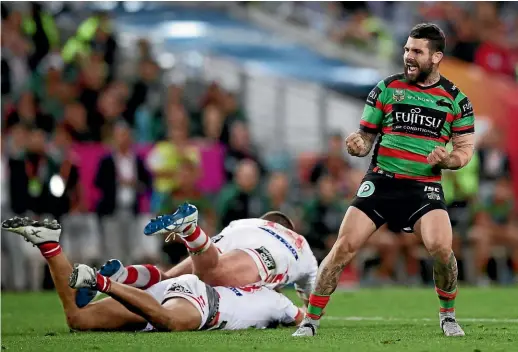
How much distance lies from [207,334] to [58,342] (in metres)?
1.21

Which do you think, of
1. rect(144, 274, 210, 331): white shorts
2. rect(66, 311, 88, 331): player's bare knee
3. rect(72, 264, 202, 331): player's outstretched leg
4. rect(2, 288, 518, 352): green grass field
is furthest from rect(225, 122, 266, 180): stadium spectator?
rect(72, 264, 202, 331): player's outstretched leg

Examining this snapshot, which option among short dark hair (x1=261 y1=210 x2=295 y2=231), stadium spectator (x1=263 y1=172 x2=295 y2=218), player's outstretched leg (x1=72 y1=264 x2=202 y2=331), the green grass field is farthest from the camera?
stadium spectator (x1=263 y1=172 x2=295 y2=218)

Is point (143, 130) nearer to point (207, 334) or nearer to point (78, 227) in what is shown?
point (78, 227)

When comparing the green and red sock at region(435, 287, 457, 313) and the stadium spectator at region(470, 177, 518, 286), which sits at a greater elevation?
the green and red sock at region(435, 287, 457, 313)

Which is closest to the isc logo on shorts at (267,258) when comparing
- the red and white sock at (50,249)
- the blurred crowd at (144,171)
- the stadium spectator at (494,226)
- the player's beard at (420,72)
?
the red and white sock at (50,249)

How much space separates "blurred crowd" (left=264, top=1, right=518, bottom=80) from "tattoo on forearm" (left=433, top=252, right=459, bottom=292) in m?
14.8

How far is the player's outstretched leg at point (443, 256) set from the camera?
809cm

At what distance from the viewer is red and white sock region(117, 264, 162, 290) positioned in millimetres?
9469

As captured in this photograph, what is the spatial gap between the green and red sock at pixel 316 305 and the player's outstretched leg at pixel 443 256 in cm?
89

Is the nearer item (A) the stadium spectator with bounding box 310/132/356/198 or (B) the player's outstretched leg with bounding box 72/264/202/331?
(B) the player's outstretched leg with bounding box 72/264/202/331

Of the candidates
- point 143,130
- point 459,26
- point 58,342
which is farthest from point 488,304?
point 459,26

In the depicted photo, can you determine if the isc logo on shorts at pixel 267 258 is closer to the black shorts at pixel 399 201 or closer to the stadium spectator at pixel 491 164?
the black shorts at pixel 399 201

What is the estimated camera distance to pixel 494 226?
58.3ft

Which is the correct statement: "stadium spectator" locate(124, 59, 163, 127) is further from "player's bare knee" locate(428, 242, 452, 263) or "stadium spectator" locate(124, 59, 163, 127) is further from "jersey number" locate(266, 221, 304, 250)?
"player's bare knee" locate(428, 242, 452, 263)
